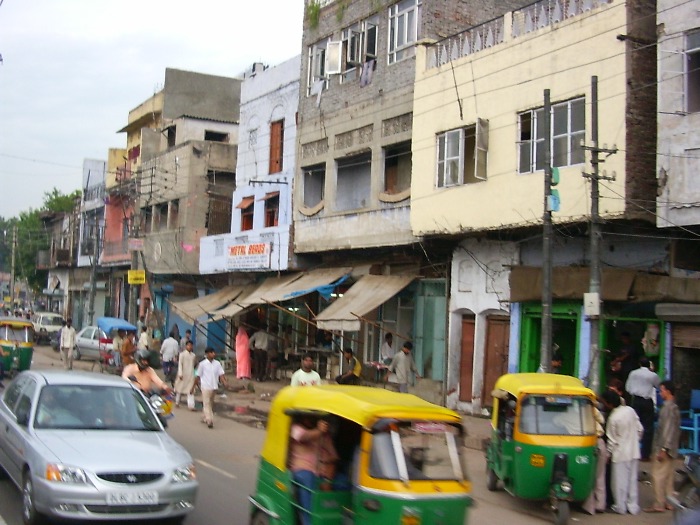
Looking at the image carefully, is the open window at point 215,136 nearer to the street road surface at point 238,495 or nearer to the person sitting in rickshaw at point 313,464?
the street road surface at point 238,495

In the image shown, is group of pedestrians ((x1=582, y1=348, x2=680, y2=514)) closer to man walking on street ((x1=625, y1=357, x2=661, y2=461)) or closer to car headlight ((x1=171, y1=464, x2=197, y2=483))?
man walking on street ((x1=625, y1=357, x2=661, y2=461))

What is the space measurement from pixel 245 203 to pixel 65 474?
22575 millimetres

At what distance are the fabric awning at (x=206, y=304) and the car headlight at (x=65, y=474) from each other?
18.0 m

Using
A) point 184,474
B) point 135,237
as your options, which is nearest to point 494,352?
point 184,474

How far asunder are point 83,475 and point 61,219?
56.2 m

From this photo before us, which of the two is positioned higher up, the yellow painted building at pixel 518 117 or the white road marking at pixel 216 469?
the yellow painted building at pixel 518 117

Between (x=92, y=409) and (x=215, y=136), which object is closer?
(x=92, y=409)

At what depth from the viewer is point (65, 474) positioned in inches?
296

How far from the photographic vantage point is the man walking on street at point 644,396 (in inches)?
546

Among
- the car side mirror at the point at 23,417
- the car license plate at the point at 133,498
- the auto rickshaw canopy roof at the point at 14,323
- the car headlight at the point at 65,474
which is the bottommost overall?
the car license plate at the point at 133,498

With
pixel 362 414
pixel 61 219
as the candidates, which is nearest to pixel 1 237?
pixel 61 219

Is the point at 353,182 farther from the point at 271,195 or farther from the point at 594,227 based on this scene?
the point at 594,227

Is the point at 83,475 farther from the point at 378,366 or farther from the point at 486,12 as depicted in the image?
the point at 486,12

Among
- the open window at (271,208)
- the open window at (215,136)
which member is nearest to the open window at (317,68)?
the open window at (271,208)
